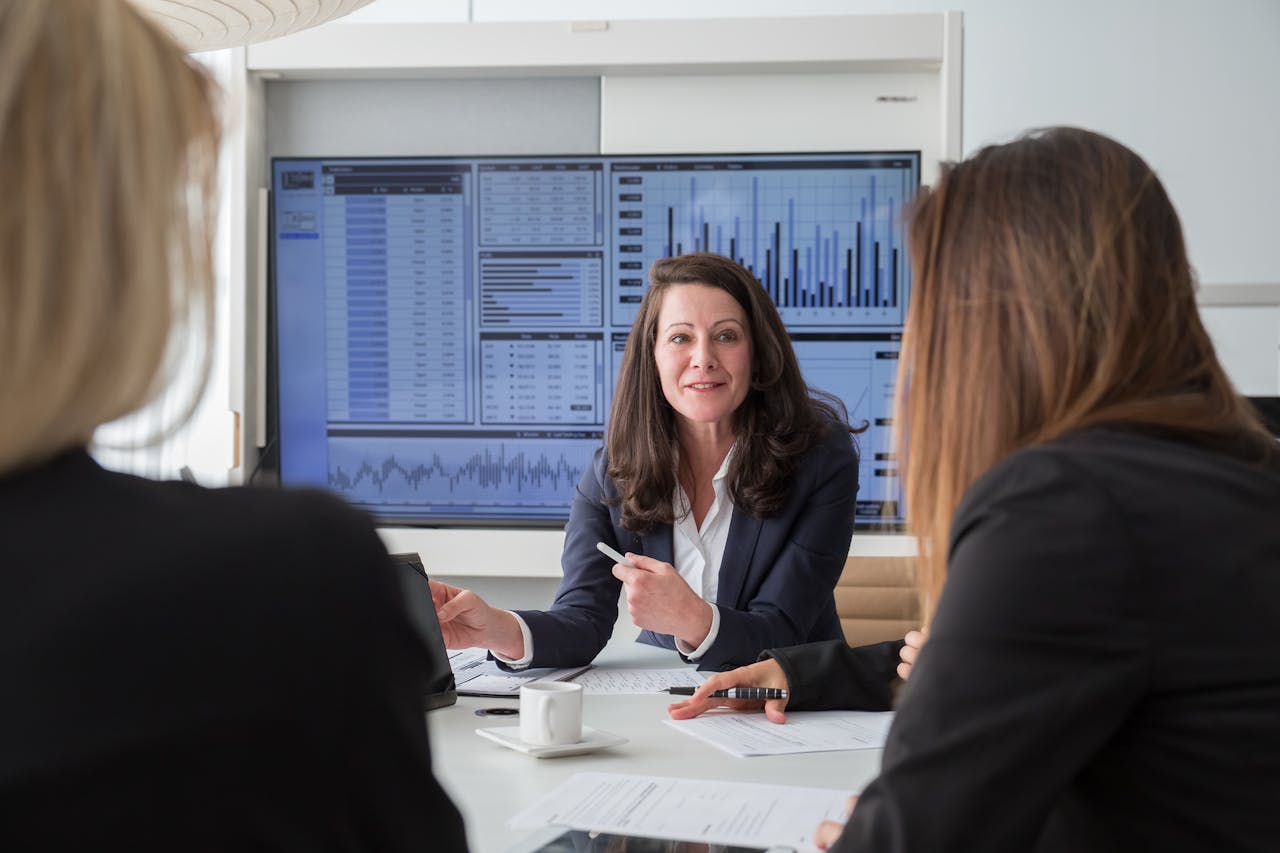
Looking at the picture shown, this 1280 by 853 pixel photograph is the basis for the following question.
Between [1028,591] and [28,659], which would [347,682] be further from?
[1028,591]

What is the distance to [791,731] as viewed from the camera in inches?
60.2

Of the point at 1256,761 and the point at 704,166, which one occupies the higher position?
the point at 704,166

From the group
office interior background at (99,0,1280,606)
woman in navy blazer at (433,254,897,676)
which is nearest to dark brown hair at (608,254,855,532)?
woman in navy blazer at (433,254,897,676)

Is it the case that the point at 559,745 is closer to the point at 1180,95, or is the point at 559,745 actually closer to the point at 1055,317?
the point at 1055,317

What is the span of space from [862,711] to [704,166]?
2.11 m

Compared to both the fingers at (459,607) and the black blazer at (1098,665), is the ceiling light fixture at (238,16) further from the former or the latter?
the black blazer at (1098,665)

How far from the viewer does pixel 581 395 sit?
3.51 m

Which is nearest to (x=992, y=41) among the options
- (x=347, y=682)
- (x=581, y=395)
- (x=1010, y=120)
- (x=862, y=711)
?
(x=1010, y=120)

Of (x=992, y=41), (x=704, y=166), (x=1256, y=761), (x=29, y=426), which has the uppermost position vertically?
(x=992, y=41)

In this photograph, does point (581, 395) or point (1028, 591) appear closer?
point (1028, 591)

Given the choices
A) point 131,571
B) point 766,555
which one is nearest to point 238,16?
point 766,555

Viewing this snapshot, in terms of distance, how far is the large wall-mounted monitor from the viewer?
3424 millimetres

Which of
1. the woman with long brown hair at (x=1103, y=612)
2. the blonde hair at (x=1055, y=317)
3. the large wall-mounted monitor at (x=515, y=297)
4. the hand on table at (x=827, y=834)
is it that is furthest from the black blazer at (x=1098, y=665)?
the large wall-mounted monitor at (x=515, y=297)

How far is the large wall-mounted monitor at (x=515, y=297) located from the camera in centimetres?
342
